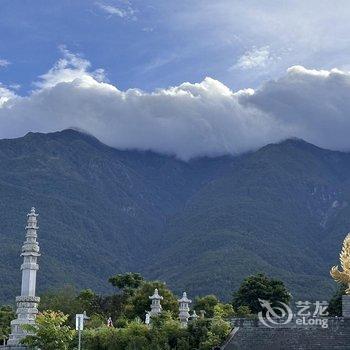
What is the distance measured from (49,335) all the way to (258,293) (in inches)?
1421

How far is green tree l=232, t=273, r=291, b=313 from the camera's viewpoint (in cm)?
6819

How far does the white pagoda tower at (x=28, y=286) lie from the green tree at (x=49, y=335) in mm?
3533

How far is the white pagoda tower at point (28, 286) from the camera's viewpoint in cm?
4081

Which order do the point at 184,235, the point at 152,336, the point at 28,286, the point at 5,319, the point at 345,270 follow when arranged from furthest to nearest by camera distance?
the point at 184,235 → the point at 5,319 → the point at 28,286 → the point at 152,336 → the point at 345,270

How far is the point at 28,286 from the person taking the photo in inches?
1683

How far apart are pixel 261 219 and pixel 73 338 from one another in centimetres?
12481

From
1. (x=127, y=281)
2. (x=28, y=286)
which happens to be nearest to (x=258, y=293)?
(x=127, y=281)

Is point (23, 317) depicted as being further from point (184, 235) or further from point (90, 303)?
point (184, 235)

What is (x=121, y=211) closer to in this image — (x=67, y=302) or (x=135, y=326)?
(x=67, y=302)

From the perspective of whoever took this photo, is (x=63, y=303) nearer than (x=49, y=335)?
No

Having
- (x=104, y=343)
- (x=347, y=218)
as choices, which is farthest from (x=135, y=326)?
(x=347, y=218)

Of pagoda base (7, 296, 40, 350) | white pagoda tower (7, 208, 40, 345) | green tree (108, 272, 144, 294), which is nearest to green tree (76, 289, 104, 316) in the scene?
green tree (108, 272, 144, 294)

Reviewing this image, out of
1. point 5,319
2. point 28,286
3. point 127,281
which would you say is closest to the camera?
point 28,286

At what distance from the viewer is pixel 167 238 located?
179m
